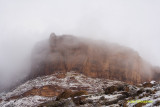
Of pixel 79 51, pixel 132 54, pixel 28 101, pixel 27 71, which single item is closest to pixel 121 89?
pixel 28 101

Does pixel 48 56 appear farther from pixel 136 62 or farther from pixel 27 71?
pixel 136 62

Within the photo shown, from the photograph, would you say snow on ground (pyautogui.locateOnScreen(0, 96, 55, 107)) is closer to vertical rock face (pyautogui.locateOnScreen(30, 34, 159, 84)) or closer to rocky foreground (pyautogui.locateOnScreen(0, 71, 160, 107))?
rocky foreground (pyautogui.locateOnScreen(0, 71, 160, 107))

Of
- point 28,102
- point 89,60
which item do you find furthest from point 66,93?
point 89,60

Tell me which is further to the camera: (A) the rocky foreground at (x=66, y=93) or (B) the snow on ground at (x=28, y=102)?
(B) the snow on ground at (x=28, y=102)

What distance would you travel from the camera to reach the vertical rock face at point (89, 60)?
394 ft

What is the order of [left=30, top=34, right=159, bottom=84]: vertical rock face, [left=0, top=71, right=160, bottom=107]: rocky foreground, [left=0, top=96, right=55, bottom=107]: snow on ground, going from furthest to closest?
1. [left=30, top=34, right=159, bottom=84]: vertical rock face
2. [left=0, top=96, right=55, bottom=107]: snow on ground
3. [left=0, top=71, right=160, bottom=107]: rocky foreground

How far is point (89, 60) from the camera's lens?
405 feet

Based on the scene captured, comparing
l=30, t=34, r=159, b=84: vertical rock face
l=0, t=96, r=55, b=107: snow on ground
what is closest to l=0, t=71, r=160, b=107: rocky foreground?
l=0, t=96, r=55, b=107: snow on ground

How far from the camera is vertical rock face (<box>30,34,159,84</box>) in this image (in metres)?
120

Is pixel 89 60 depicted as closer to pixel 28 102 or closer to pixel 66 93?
pixel 28 102

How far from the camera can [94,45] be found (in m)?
130

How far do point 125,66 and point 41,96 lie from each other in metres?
71.3

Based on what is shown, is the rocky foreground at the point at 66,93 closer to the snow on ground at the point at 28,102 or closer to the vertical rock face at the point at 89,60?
the snow on ground at the point at 28,102

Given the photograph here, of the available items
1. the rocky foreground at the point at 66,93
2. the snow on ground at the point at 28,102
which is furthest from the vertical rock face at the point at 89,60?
the snow on ground at the point at 28,102
